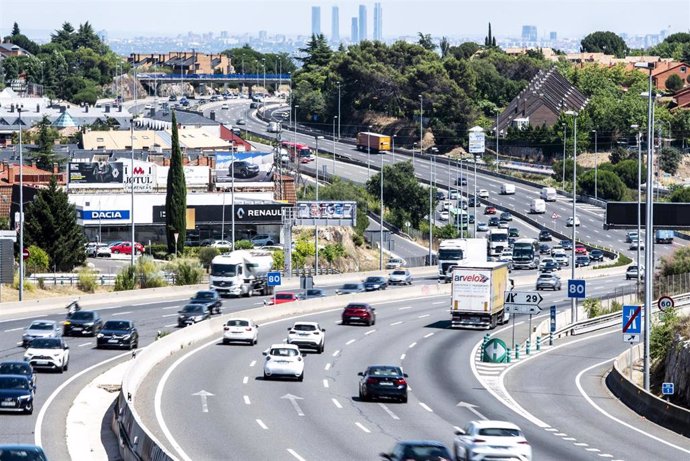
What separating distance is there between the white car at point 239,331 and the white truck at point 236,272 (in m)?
21.1

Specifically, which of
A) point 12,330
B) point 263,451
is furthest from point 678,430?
point 12,330

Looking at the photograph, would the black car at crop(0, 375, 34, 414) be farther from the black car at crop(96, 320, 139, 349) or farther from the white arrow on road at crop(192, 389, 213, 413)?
the black car at crop(96, 320, 139, 349)

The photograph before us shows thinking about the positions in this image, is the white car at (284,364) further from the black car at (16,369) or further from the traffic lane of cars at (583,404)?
the black car at (16,369)

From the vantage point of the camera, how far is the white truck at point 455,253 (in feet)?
306

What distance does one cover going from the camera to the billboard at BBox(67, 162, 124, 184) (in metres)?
123

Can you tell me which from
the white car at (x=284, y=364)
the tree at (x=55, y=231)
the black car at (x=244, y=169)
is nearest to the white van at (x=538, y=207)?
the black car at (x=244, y=169)

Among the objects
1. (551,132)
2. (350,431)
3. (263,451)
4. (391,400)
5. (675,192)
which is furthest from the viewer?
(551,132)

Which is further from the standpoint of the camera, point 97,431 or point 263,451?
point 97,431

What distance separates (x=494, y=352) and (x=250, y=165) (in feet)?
251

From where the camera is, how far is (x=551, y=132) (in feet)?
625

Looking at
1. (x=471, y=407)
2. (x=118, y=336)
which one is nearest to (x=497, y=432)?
(x=471, y=407)

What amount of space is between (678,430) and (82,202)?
269ft

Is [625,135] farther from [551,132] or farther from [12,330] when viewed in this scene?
[12,330]

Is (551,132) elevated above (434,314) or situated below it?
above
